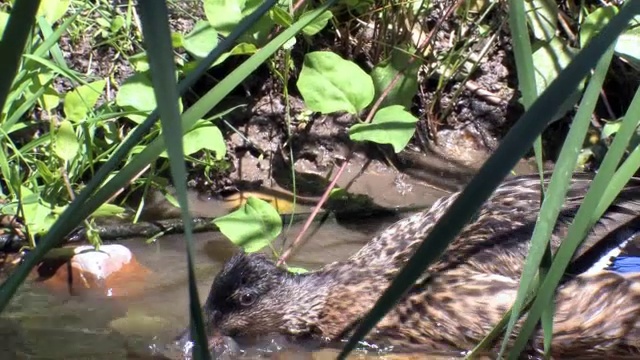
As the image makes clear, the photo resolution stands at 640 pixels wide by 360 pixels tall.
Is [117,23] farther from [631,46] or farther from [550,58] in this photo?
[631,46]

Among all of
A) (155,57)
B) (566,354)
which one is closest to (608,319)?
(566,354)

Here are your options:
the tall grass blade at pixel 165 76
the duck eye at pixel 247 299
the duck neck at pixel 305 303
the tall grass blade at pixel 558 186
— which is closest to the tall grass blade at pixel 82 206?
the tall grass blade at pixel 165 76

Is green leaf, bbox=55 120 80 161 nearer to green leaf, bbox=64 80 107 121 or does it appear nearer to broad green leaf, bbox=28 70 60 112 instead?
green leaf, bbox=64 80 107 121

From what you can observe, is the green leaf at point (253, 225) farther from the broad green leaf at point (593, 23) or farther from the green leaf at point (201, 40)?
the broad green leaf at point (593, 23)

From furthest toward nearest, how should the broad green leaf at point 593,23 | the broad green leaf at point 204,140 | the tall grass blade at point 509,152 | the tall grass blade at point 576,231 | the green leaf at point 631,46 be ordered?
the broad green leaf at point 593,23
the green leaf at point 631,46
the broad green leaf at point 204,140
the tall grass blade at point 576,231
the tall grass blade at point 509,152

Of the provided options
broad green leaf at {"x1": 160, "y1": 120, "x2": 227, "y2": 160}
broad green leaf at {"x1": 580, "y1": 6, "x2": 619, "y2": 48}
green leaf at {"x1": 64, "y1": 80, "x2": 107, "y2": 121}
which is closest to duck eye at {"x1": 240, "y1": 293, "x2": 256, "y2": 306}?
broad green leaf at {"x1": 160, "y1": 120, "x2": 227, "y2": 160}

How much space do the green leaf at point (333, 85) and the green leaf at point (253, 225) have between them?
0.52 m

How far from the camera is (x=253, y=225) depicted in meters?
4.22

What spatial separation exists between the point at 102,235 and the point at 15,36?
3.04 meters

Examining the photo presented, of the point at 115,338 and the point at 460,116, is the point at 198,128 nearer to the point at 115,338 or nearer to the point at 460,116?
the point at 115,338

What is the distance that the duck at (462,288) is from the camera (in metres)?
3.99

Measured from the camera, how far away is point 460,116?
556 centimetres

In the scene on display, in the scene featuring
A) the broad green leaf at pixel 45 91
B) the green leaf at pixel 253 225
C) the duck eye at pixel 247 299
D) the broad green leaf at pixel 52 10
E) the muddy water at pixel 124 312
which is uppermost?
the broad green leaf at pixel 52 10

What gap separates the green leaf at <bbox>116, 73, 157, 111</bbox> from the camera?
443cm
